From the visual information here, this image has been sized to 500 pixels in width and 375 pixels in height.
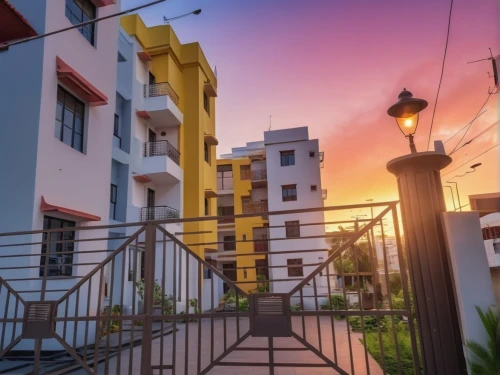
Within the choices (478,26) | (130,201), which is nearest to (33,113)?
(130,201)

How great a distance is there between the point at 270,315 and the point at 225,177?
1897 centimetres

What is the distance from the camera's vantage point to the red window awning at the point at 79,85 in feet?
21.1

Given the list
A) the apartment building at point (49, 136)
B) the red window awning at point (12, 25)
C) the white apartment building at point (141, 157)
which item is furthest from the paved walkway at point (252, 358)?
the red window awning at point (12, 25)

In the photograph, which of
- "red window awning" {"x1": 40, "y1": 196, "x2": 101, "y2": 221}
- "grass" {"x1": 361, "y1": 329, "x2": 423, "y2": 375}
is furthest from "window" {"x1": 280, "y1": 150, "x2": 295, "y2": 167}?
"red window awning" {"x1": 40, "y1": 196, "x2": 101, "y2": 221}

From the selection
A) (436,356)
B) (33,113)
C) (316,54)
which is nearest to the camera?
(436,356)

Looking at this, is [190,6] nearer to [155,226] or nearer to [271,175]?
[155,226]

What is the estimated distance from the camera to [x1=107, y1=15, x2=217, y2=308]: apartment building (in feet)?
36.9

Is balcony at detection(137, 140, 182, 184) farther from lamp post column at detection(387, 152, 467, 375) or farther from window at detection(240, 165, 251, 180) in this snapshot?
lamp post column at detection(387, 152, 467, 375)

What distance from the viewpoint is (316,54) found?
25.5 ft

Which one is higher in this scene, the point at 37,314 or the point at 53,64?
the point at 53,64

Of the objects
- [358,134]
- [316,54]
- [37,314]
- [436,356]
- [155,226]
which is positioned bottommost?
[436,356]

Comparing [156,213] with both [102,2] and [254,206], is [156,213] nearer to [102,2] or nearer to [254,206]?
[102,2]

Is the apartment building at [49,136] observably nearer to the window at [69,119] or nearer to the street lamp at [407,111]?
the window at [69,119]

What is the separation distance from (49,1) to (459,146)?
10.3 metres
